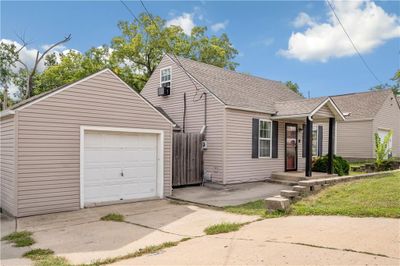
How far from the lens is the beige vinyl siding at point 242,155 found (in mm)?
12781

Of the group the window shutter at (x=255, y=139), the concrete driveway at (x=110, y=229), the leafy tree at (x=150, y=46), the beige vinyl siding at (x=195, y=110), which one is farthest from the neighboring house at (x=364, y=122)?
the concrete driveway at (x=110, y=229)

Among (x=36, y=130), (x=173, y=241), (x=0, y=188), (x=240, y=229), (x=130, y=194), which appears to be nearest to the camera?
(x=173, y=241)

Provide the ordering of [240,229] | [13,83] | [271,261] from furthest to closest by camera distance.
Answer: [13,83] < [240,229] < [271,261]

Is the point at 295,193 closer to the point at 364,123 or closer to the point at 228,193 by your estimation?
the point at 228,193

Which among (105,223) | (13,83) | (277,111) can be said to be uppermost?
(13,83)

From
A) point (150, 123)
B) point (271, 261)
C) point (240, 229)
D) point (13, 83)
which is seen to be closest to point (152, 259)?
point (271, 261)

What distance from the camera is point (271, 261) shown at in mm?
4684

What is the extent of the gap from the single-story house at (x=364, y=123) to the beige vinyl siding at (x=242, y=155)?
1092 cm

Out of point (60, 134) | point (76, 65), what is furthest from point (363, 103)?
point (76, 65)

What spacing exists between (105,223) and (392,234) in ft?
19.6

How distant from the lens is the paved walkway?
33.9 feet

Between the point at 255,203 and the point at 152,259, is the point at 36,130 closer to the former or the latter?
the point at 152,259

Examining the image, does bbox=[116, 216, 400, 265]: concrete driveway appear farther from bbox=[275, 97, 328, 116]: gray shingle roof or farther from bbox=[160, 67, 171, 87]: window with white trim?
bbox=[160, 67, 171, 87]: window with white trim

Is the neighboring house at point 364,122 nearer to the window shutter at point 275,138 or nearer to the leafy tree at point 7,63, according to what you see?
the window shutter at point 275,138
